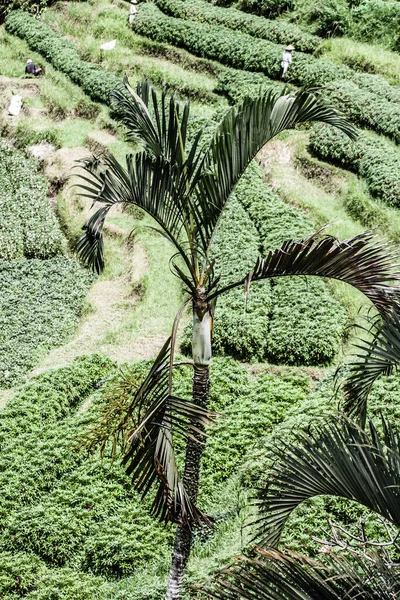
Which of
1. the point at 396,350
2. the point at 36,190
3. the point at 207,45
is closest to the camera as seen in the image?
the point at 396,350

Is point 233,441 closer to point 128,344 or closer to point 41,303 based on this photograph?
point 128,344

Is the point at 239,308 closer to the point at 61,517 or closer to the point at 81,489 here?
the point at 81,489

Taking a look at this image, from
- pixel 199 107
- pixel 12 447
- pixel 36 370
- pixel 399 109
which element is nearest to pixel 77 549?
pixel 12 447

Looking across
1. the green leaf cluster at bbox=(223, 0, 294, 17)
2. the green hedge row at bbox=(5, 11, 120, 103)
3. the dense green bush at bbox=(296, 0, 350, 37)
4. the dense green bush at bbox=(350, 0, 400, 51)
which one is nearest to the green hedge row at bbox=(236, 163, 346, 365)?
the dense green bush at bbox=(350, 0, 400, 51)

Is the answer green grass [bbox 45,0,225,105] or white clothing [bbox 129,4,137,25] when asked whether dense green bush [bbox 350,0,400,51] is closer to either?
green grass [bbox 45,0,225,105]

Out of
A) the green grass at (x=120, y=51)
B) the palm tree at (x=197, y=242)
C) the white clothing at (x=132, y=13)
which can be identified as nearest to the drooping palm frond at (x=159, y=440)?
the palm tree at (x=197, y=242)

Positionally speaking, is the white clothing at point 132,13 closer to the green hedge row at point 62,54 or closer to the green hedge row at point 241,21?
the green hedge row at point 241,21
